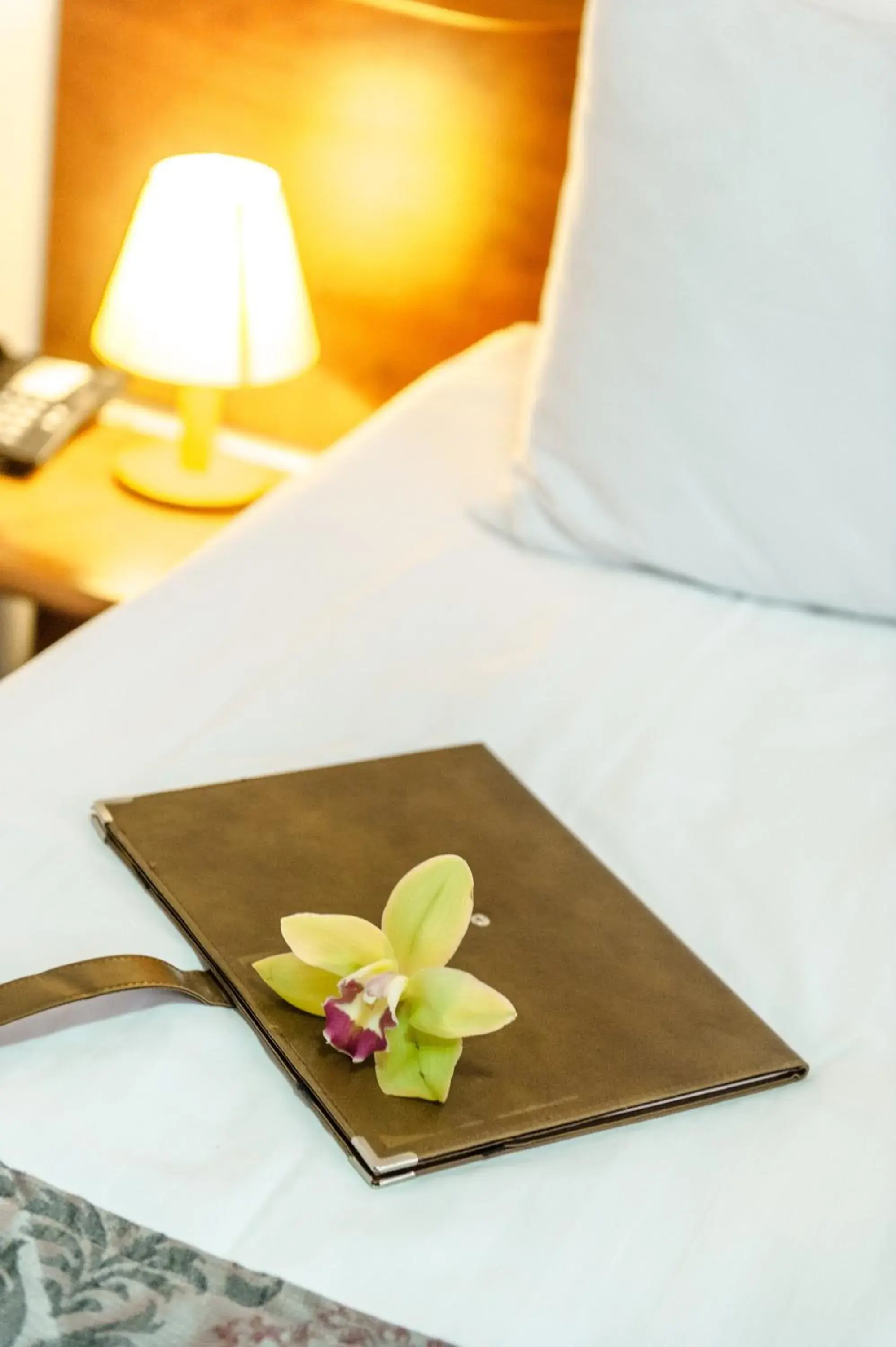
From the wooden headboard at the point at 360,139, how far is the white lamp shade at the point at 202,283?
15 centimetres

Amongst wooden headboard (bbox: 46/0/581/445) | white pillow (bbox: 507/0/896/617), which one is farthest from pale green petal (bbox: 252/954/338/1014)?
wooden headboard (bbox: 46/0/581/445)

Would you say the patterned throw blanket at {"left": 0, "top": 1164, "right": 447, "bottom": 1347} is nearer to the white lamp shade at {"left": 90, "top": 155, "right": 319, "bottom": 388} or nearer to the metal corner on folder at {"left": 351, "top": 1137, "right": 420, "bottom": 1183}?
the metal corner on folder at {"left": 351, "top": 1137, "right": 420, "bottom": 1183}

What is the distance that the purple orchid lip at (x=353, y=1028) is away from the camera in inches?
25.3

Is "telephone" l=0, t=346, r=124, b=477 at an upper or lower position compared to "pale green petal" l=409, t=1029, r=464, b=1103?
lower

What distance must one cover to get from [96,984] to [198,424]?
1.04m

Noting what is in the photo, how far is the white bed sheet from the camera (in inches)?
23.9

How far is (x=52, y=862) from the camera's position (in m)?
0.78

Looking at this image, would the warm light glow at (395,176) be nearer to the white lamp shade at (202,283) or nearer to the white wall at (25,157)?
the white lamp shade at (202,283)

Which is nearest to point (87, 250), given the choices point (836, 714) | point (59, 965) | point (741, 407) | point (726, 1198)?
point (741, 407)

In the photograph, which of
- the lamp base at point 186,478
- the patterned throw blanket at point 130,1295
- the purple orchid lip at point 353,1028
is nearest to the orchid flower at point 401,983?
the purple orchid lip at point 353,1028

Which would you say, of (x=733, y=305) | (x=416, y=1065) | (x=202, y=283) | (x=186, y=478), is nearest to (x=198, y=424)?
(x=186, y=478)

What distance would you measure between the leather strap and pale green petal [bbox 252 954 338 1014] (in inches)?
1.3

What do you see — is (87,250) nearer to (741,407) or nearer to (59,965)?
(741,407)

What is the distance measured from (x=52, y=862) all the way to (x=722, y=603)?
658 millimetres
